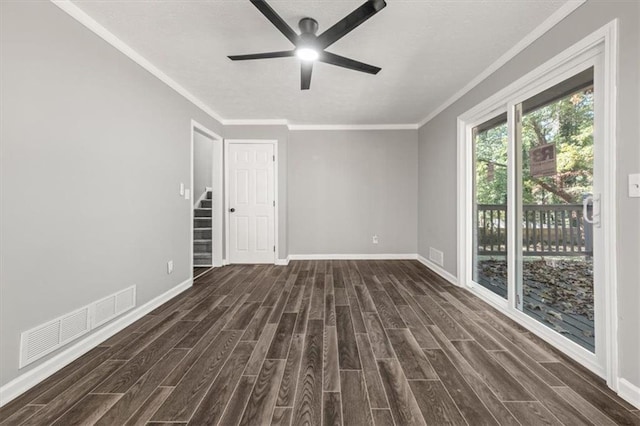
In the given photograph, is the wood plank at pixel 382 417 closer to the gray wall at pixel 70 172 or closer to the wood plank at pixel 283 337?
the wood plank at pixel 283 337

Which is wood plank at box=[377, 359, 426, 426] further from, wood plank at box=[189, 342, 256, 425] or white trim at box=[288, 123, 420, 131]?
white trim at box=[288, 123, 420, 131]

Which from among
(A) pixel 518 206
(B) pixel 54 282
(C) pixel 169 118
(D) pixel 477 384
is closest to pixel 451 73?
(A) pixel 518 206

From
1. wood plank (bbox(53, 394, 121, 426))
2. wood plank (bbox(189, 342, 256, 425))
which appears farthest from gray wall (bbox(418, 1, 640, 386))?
wood plank (bbox(53, 394, 121, 426))

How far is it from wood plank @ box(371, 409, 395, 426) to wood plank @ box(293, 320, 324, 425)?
27cm

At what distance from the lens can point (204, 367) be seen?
1.66 meters

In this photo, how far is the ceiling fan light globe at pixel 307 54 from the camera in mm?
1995

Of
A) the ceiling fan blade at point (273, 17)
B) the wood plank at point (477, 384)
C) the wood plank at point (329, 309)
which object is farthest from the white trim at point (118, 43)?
the wood plank at point (477, 384)

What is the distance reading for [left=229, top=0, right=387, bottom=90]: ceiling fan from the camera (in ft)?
5.21

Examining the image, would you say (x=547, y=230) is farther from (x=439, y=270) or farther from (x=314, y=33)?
(x=314, y=33)

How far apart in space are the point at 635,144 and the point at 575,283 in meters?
1.10

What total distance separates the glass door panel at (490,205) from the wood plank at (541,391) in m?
1.08

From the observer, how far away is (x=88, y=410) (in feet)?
4.35

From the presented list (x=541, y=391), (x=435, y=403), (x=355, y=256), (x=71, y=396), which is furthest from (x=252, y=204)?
(x=541, y=391)

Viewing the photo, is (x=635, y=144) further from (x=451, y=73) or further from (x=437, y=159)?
(x=437, y=159)
